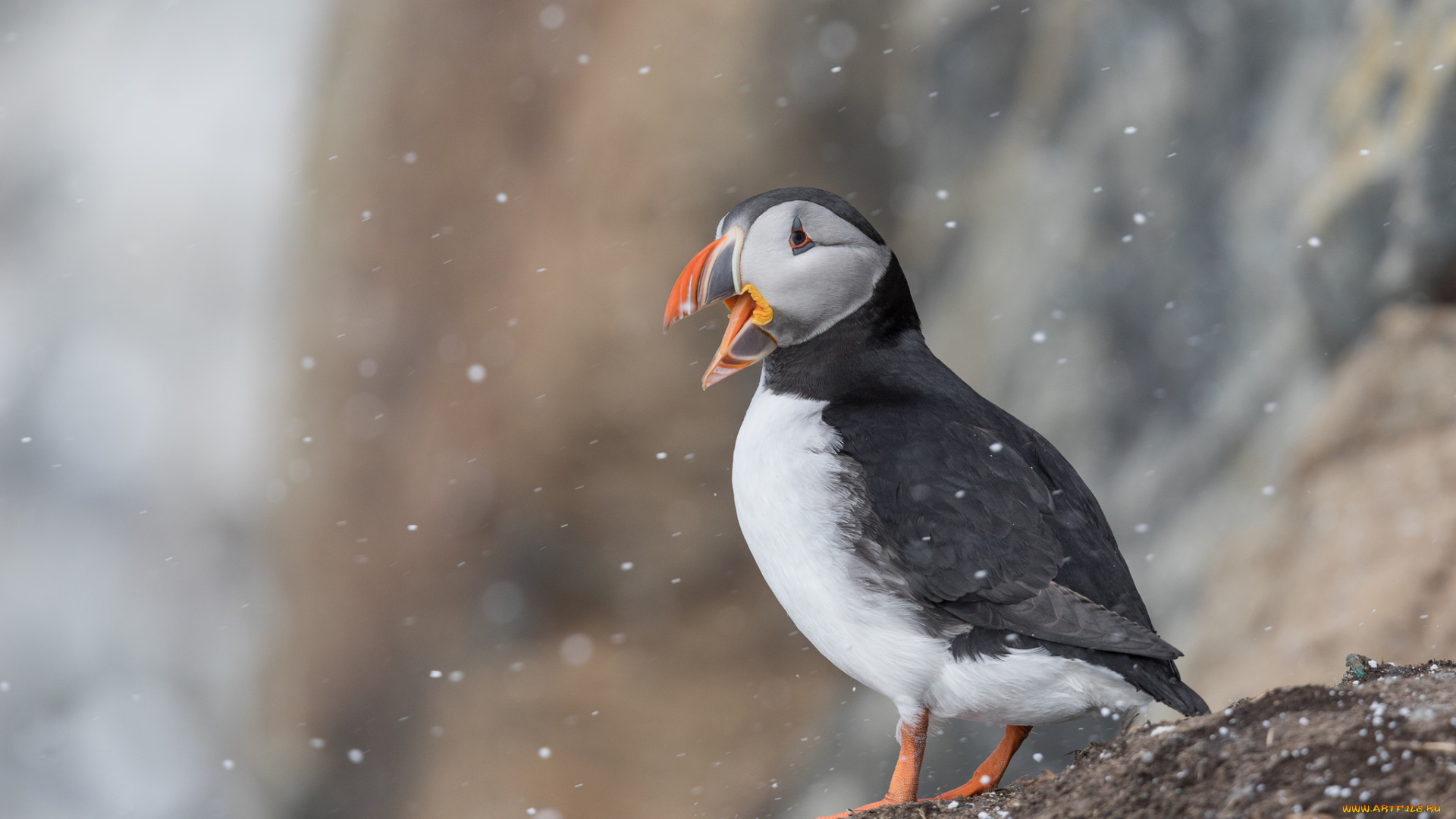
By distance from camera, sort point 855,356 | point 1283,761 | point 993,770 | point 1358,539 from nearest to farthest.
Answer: point 1283,761 < point 993,770 < point 855,356 < point 1358,539

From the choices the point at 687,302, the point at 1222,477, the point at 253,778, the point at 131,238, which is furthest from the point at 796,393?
the point at 131,238

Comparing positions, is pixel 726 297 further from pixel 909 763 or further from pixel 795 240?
pixel 909 763

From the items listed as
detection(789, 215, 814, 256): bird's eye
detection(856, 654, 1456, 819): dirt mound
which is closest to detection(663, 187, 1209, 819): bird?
detection(789, 215, 814, 256): bird's eye

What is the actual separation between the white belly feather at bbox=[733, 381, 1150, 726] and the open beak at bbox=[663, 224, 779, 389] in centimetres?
20

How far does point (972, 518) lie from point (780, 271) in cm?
68

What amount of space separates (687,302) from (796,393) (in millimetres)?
329

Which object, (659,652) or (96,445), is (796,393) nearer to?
(659,652)

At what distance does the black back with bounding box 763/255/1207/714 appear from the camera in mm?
1943

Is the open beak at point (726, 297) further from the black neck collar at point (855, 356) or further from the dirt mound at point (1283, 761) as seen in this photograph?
the dirt mound at point (1283, 761)

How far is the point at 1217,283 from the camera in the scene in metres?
4.33

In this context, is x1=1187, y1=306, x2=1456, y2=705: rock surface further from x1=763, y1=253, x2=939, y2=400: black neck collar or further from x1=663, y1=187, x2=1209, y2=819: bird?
x1=763, y1=253, x2=939, y2=400: black neck collar

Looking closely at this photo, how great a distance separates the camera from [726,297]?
2.41m

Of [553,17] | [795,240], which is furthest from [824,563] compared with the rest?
[553,17]

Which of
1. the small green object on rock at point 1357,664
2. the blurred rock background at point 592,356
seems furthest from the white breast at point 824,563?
the blurred rock background at point 592,356
